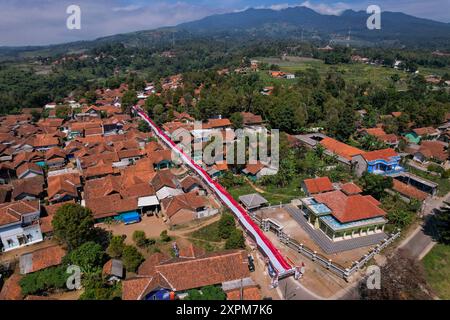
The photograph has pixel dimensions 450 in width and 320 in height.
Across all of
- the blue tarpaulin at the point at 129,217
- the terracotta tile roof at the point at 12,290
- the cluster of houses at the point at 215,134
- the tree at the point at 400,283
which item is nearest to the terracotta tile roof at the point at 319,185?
the cluster of houses at the point at 215,134

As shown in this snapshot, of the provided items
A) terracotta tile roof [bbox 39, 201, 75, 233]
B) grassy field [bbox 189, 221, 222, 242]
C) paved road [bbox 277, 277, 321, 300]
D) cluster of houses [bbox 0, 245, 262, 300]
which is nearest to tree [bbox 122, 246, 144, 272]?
cluster of houses [bbox 0, 245, 262, 300]

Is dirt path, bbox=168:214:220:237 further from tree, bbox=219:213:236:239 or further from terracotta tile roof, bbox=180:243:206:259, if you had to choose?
terracotta tile roof, bbox=180:243:206:259

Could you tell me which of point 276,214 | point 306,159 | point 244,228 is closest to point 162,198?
point 244,228

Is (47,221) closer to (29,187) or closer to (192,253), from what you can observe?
(29,187)

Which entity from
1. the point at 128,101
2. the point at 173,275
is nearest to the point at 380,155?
the point at 173,275

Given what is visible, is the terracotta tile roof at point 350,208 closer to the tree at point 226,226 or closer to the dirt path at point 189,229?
the tree at point 226,226

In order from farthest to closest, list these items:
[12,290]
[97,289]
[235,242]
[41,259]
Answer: [235,242] → [41,259] → [12,290] → [97,289]
